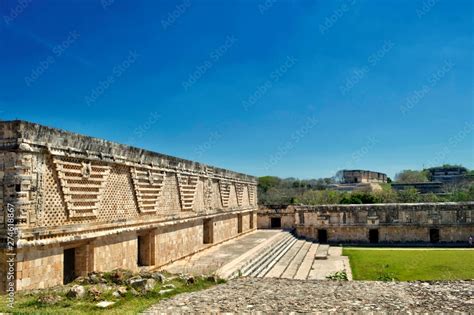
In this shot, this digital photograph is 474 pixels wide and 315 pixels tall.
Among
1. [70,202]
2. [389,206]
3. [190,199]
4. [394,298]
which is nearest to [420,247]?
[389,206]

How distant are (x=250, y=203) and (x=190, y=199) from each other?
10.6 meters

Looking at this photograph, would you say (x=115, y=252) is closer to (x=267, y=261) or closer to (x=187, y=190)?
(x=187, y=190)

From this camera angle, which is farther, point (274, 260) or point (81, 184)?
point (274, 260)

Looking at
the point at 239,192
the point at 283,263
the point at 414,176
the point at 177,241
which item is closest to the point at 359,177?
the point at 414,176

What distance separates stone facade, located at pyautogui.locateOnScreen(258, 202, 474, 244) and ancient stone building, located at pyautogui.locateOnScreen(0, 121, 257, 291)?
11666mm

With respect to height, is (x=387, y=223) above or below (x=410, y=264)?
above

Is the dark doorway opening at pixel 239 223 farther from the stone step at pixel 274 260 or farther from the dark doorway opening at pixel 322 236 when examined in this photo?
the dark doorway opening at pixel 322 236

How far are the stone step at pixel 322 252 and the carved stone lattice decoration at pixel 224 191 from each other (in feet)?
15.4

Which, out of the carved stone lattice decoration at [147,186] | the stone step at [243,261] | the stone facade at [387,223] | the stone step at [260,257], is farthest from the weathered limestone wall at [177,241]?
the stone facade at [387,223]

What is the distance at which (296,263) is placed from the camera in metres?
16.2

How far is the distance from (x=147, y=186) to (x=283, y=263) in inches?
271

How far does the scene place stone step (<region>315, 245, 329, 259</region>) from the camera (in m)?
18.0

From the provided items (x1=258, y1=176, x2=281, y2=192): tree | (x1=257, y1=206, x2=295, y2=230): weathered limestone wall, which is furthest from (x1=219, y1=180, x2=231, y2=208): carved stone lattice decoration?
(x1=258, y1=176, x2=281, y2=192): tree

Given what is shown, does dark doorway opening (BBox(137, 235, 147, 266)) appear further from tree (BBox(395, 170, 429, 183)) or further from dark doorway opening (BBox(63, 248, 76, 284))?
tree (BBox(395, 170, 429, 183))
